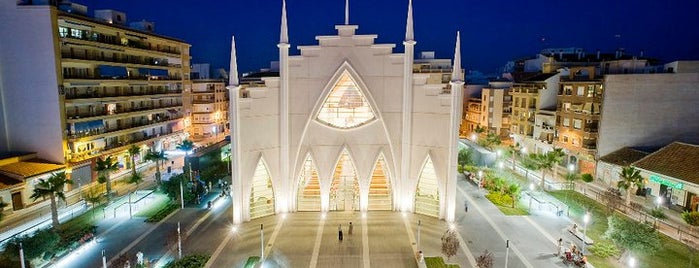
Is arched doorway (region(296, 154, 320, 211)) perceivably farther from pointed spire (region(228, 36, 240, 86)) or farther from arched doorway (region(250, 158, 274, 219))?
pointed spire (region(228, 36, 240, 86))

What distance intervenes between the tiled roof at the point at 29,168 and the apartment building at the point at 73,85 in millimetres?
1498

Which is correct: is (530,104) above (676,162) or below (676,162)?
above

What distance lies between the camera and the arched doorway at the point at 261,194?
1328 inches

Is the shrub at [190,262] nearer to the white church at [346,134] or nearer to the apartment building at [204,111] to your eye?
the white church at [346,134]

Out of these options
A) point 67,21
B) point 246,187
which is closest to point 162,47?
point 67,21

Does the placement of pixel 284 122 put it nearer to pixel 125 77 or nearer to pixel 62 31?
pixel 62 31

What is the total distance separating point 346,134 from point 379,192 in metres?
5.63

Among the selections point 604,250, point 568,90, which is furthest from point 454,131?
point 568,90

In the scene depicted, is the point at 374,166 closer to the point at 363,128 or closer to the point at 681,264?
the point at 363,128

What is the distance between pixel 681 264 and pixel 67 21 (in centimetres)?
5476

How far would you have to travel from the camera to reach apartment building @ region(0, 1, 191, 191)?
4094cm

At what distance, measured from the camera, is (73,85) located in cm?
4412

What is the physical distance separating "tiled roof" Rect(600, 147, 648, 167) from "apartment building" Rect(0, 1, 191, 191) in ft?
184

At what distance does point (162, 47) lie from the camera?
6400cm
